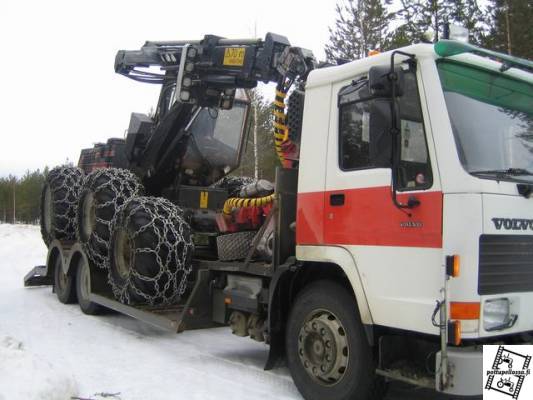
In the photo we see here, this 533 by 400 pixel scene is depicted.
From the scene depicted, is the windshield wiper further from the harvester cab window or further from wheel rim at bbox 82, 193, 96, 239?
wheel rim at bbox 82, 193, 96, 239

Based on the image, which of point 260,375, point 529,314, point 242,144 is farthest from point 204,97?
point 529,314

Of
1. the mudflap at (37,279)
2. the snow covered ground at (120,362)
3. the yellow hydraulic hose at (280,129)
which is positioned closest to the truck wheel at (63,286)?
the snow covered ground at (120,362)

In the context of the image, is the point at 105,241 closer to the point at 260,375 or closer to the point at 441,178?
the point at 260,375

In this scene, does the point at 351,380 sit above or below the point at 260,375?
above

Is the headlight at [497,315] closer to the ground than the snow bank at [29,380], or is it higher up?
higher up

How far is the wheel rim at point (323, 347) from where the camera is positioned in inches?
175

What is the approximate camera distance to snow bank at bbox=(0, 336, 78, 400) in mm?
4273

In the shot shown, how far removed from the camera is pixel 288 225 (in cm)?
528

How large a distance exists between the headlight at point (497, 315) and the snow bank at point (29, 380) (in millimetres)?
3218

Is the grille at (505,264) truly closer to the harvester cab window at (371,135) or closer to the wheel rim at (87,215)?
the harvester cab window at (371,135)

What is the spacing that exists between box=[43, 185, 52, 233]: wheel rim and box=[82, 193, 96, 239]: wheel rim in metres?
1.58

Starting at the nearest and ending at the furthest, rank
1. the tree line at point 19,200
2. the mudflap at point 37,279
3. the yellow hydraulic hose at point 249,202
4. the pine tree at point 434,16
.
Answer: the yellow hydraulic hose at point 249,202 → the mudflap at point 37,279 → the pine tree at point 434,16 → the tree line at point 19,200

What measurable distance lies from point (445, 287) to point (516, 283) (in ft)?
1.99

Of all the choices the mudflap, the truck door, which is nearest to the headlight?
the truck door
